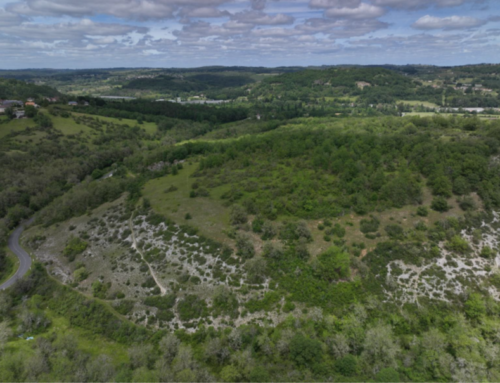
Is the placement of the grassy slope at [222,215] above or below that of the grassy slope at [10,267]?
above

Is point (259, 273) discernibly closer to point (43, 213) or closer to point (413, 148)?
point (413, 148)

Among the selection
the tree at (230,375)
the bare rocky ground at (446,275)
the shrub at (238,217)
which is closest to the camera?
the tree at (230,375)

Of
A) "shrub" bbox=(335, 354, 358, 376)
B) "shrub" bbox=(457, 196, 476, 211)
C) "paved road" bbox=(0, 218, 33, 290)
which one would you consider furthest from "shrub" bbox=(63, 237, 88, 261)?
"shrub" bbox=(457, 196, 476, 211)

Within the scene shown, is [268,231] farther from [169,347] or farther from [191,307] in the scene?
[169,347]

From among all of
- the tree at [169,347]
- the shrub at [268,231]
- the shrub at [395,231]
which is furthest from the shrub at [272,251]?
the shrub at [395,231]

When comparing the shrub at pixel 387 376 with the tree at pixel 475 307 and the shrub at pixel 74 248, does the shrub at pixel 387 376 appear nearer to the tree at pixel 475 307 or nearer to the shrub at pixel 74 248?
the tree at pixel 475 307

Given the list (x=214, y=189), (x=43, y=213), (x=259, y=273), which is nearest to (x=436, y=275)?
(x=259, y=273)

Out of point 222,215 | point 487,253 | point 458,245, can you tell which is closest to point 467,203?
point 487,253
